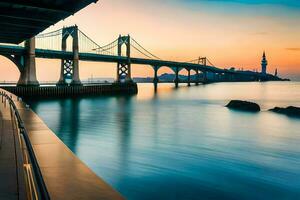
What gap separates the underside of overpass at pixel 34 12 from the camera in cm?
1197

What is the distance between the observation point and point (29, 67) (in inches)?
2864

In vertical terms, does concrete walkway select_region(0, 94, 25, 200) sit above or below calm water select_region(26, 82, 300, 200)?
above

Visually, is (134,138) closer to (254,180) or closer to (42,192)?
(254,180)

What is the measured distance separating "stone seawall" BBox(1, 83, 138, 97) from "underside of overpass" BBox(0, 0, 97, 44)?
57.0 meters

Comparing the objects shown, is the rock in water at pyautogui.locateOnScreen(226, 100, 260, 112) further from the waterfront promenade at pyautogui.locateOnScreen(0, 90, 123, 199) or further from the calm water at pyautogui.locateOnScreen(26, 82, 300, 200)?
the waterfront promenade at pyautogui.locateOnScreen(0, 90, 123, 199)

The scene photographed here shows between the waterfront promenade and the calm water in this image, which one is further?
the calm water

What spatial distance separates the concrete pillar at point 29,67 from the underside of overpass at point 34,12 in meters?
59.3

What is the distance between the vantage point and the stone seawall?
2778 inches

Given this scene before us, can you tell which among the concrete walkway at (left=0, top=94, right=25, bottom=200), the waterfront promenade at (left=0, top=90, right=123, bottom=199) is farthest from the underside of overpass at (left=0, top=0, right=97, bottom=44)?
the waterfront promenade at (left=0, top=90, right=123, bottom=199)

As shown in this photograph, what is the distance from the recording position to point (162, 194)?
12.8 meters

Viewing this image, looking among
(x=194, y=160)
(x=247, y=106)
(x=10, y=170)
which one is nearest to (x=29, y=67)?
(x=247, y=106)

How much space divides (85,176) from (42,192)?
4.59 metres

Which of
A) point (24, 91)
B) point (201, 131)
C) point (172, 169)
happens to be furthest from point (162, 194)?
point (24, 91)

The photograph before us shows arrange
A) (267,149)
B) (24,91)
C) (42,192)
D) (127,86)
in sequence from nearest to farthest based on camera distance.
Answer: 1. (42,192)
2. (267,149)
3. (24,91)
4. (127,86)
